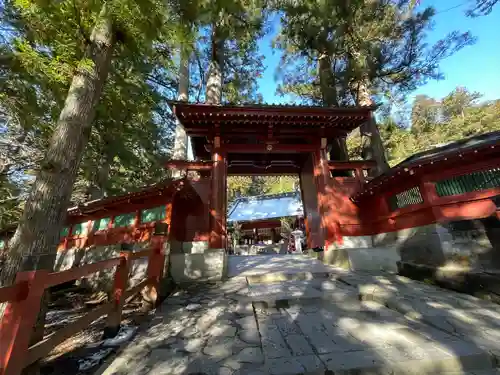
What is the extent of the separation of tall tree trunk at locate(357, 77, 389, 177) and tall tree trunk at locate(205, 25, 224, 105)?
220 inches

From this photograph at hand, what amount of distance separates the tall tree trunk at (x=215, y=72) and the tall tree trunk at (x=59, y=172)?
199 inches

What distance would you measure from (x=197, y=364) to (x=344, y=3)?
9322 mm

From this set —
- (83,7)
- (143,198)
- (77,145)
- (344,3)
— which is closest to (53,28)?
(83,7)

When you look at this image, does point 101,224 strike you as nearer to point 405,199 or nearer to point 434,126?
point 405,199

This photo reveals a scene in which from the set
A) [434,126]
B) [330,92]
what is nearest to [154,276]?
[330,92]

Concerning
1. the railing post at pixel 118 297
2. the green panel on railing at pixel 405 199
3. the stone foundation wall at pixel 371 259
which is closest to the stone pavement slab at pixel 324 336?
the railing post at pixel 118 297

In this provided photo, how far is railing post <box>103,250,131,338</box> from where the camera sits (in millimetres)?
3043

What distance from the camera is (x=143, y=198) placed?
6.29 m

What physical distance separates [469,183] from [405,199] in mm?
1191

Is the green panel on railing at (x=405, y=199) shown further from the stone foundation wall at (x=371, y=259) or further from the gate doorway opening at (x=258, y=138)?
the gate doorway opening at (x=258, y=138)

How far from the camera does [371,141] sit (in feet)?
27.3

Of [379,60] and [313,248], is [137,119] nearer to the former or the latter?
[313,248]

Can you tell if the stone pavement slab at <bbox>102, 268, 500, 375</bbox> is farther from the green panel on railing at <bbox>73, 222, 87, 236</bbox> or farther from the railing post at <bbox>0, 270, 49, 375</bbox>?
the green panel on railing at <bbox>73, 222, 87, 236</bbox>

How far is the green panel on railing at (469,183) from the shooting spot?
4.19 m
